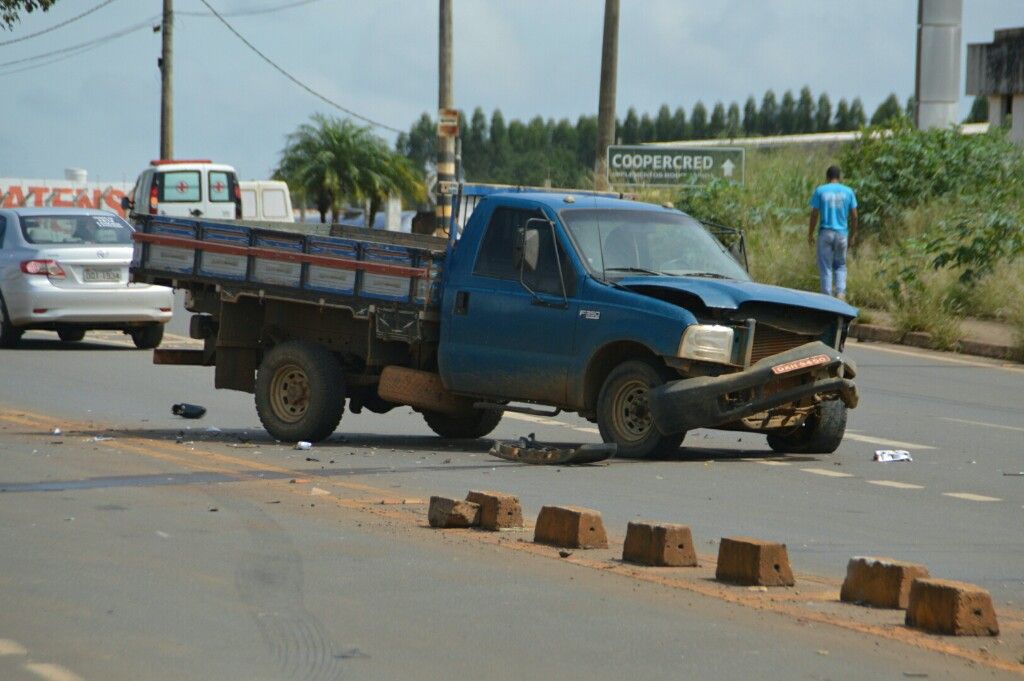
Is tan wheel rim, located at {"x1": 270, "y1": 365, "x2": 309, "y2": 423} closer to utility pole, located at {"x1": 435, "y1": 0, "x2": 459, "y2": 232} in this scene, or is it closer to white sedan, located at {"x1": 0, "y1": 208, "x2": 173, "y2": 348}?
white sedan, located at {"x1": 0, "y1": 208, "x2": 173, "y2": 348}

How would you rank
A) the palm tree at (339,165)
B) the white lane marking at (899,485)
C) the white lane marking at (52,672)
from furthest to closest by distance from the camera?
the palm tree at (339,165) → the white lane marking at (899,485) → the white lane marking at (52,672)

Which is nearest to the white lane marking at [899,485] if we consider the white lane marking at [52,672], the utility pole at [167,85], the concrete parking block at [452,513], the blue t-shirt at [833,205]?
the concrete parking block at [452,513]

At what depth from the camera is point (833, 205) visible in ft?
78.4

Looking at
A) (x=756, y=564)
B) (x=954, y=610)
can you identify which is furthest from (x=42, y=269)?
(x=954, y=610)

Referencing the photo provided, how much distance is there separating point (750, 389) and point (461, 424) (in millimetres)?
2968

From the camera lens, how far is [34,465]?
1170 cm

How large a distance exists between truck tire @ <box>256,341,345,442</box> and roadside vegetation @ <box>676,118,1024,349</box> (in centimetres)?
1142

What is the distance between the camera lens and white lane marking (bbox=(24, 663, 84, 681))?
5.76 metres

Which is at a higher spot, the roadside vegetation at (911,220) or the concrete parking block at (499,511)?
the roadside vegetation at (911,220)

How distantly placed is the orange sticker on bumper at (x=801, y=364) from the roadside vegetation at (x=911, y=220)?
34.8 feet

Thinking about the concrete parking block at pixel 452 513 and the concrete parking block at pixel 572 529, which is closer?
the concrete parking block at pixel 572 529

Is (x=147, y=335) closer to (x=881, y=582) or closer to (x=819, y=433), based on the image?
(x=819, y=433)

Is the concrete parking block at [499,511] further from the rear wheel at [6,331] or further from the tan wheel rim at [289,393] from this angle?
the rear wheel at [6,331]

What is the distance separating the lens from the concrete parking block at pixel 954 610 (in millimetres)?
6570
